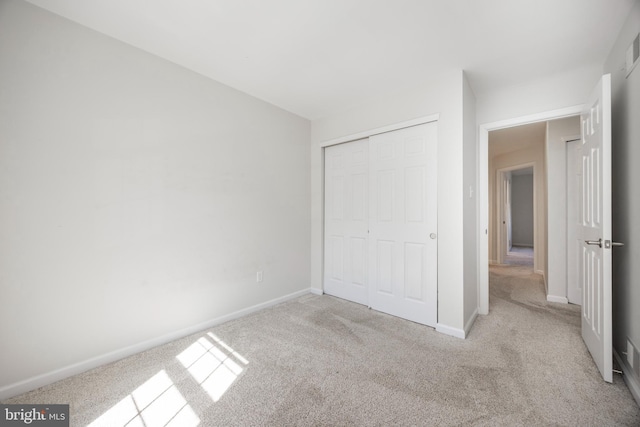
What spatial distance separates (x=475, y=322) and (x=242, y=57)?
3.60m

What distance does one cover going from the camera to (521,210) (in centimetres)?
911

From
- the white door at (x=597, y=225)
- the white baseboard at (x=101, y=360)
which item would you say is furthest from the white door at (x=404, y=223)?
the white baseboard at (x=101, y=360)

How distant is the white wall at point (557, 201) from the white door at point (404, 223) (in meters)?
2.15

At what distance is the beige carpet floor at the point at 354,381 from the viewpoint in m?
1.47

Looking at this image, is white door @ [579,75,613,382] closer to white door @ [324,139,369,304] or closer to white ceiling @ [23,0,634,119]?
white ceiling @ [23,0,634,119]

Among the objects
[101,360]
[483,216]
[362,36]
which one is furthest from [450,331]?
[101,360]

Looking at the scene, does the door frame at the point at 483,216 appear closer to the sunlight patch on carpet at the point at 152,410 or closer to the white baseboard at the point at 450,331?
the white baseboard at the point at 450,331

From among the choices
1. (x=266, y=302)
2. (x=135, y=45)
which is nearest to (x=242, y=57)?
(x=135, y=45)

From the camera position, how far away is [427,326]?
8.70 feet

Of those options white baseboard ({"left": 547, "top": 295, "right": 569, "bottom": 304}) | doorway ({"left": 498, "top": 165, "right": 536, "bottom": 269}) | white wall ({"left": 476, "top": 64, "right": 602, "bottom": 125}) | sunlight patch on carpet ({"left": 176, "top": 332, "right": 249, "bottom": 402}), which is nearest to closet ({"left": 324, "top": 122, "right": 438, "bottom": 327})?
white wall ({"left": 476, "top": 64, "right": 602, "bottom": 125})

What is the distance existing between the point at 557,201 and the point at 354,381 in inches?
150

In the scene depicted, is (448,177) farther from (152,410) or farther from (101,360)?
(101,360)

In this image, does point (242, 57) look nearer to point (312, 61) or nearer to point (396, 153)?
point (312, 61)

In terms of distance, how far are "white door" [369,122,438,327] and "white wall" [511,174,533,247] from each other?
8729 mm
